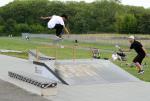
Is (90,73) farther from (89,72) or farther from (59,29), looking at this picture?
(59,29)

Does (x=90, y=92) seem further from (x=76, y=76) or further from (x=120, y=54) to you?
(x=120, y=54)

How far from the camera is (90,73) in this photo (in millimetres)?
15039

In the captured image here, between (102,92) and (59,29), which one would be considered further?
(59,29)

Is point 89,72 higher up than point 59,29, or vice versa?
point 59,29

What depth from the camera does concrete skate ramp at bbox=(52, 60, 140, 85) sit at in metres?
14.5

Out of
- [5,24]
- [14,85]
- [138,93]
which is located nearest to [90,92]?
[138,93]

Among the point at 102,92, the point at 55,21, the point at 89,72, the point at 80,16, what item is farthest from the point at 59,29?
Result: the point at 80,16

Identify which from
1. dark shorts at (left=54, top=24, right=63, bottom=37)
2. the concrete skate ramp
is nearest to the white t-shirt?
dark shorts at (left=54, top=24, right=63, bottom=37)

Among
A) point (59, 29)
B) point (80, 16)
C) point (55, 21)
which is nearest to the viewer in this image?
point (55, 21)

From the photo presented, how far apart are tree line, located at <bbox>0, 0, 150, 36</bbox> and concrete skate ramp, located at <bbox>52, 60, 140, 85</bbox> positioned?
3432 inches

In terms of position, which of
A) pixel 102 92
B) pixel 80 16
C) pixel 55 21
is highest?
pixel 55 21

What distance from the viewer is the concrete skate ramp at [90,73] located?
1446 cm

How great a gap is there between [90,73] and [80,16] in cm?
10601

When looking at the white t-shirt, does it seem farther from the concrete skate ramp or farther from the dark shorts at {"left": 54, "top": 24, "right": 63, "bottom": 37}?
the concrete skate ramp
